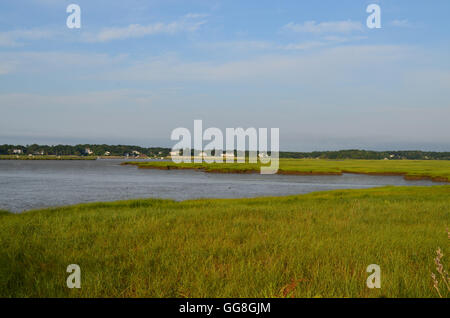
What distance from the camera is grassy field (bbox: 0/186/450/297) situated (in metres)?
6.14

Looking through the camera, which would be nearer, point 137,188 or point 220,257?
point 220,257

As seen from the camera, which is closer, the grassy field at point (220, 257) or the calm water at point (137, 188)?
the grassy field at point (220, 257)

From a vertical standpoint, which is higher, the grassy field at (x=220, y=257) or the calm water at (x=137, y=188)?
the grassy field at (x=220, y=257)

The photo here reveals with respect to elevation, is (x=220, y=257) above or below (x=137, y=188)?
above

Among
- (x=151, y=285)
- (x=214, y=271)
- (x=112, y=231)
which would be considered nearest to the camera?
(x=151, y=285)

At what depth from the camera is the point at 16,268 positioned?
7.33 m

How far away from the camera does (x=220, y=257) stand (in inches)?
319

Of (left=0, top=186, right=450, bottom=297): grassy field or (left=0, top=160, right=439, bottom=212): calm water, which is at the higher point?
(left=0, top=186, right=450, bottom=297): grassy field

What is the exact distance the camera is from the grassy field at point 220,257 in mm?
6141

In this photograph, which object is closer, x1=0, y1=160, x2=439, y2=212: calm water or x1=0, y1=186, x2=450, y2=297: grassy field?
x1=0, y1=186, x2=450, y2=297: grassy field
